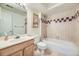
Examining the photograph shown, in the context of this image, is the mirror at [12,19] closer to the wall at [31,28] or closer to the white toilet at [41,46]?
the wall at [31,28]

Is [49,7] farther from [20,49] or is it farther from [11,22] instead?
[20,49]

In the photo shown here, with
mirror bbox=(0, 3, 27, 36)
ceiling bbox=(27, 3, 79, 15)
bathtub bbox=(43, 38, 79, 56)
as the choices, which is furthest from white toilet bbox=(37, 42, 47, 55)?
ceiling bbox=(27, 3, 79, 15)

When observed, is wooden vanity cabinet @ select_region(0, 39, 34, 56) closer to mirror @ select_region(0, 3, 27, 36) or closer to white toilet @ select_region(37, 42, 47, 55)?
white toilet @ select_region(37, 42, 47, 55)

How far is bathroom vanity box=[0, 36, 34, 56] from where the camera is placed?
1217 millimetres

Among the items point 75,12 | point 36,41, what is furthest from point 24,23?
point 75,12

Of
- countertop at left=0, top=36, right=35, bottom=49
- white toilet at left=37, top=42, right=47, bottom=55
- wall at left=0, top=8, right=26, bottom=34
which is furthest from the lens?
white toilet at left=37, top=42, right=47, bottom=55

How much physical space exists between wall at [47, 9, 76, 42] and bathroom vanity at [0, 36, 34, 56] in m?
0.42

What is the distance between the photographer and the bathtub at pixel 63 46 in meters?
1.49

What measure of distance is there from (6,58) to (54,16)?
112cm

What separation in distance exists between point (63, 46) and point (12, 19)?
110 cm

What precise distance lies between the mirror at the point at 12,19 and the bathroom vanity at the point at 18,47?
0.23 meters

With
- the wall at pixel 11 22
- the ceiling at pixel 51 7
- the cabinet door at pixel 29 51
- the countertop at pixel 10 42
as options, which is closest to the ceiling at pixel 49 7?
the ceiling at pixel 51 7

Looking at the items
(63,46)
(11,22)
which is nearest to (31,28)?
(11,22)

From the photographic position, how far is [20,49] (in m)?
1.45
